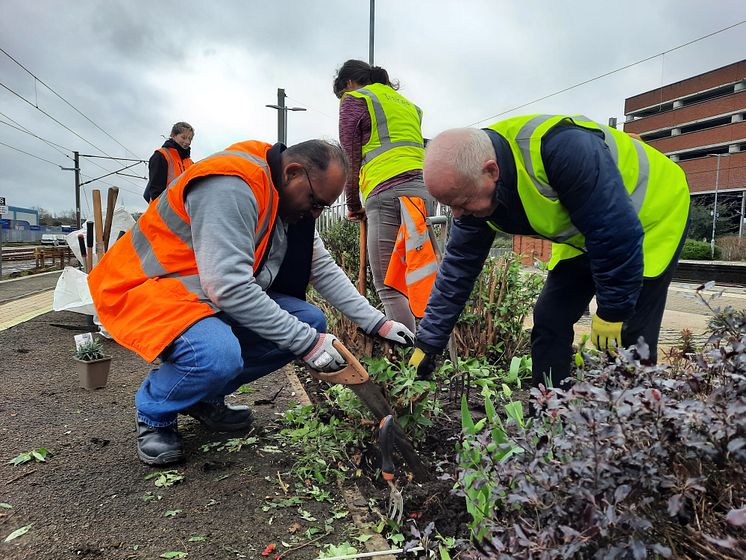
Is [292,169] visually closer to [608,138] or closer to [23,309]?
[608,138]

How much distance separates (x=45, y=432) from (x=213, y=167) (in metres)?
1.60

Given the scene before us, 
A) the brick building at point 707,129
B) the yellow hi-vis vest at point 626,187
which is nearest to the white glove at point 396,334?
the yellow hi-vis vest at point 626,187

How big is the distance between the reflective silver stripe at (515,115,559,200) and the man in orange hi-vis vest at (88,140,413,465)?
0.72 meters

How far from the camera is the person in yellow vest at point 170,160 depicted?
4812 millimetres

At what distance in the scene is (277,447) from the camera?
2.35 metres

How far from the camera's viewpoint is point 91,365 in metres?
3.15

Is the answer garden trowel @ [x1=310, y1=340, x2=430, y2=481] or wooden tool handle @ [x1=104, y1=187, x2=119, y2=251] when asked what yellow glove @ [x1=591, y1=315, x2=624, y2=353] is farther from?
wooden tool handle @ [x1=104, y1=187, x2=119, y2=251]

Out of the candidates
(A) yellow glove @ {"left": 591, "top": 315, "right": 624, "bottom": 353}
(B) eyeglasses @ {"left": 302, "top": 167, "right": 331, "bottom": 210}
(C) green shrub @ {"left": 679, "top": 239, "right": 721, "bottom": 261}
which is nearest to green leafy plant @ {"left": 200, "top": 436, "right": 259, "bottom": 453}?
(B) eyeglasses @ {"left": 302, "top": 167, "right": 331, "bottom": 210}

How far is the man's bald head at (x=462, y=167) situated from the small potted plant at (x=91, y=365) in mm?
2422

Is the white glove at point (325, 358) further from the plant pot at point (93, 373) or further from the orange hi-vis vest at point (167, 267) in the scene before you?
the plant pot at point (93, 373)

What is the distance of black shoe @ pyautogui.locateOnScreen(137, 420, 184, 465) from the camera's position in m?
2.12

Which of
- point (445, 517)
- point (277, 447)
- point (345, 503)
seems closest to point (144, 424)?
point (277, 447)

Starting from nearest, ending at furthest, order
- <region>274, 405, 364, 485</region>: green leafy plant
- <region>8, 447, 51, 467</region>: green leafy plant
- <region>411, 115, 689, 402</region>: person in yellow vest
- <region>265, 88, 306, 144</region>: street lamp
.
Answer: <region>411, 115, 689, 402</region>: person in yellow vest
<region>274, 405, 364, 485</region>: green leafy plant
<region>8, 447, 51, 467</region>: green leafy plant
<region>265, 88, 306, 144</region>: street lamp

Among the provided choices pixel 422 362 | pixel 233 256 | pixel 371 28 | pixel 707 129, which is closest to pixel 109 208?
pixel 233 256
